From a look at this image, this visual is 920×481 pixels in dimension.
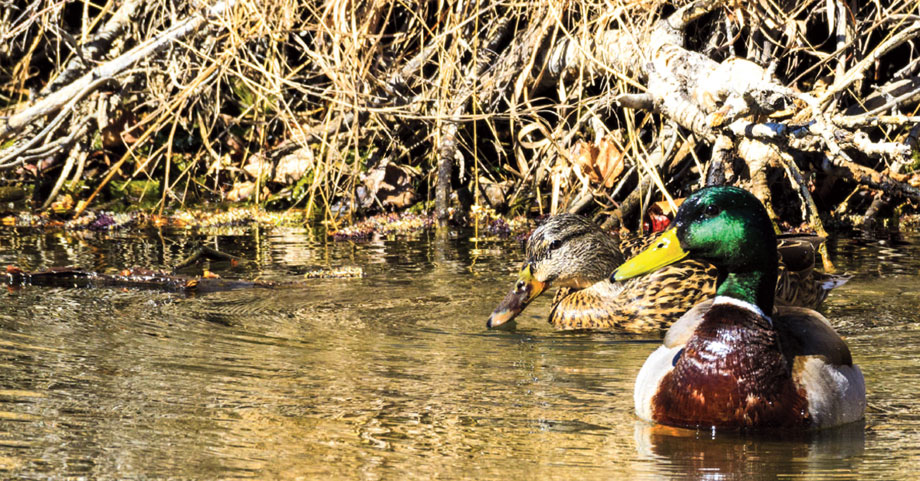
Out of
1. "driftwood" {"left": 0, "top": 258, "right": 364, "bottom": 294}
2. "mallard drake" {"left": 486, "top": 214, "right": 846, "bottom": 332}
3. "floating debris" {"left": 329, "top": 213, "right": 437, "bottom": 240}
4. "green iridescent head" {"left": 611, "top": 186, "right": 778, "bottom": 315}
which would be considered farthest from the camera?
"floating debris" {"left": 329, "top": 213, "right": 437, "bottom": 240}

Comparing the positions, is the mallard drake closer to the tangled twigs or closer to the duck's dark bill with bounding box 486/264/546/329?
the duck's dark bill with bounding box 486/264/546/329

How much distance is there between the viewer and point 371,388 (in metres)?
4.06

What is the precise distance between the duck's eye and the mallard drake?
159 centimetres

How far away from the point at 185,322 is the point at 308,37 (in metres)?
4.46

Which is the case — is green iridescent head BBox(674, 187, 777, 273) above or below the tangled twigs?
below

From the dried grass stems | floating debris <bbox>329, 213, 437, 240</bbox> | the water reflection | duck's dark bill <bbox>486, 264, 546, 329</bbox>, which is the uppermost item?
the dried grass stems

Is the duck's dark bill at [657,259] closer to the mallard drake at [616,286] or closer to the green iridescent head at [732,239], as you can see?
the green iridescent head at [732,239]

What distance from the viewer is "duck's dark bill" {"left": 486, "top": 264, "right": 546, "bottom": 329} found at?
527 centimetres

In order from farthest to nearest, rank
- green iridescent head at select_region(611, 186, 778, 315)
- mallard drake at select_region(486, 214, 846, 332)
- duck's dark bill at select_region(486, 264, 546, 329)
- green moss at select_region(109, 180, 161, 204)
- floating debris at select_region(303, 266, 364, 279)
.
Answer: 1. green moss at select_region(109, 180, 161, 204)
2. floating debris at select_region(303, 266, 364, 279)
3. mallard drake at select_region(486, 214, 846, 332)
4. duck's dark bill at select_region(486, 264, 546, 329)
5. green iridescent head at select_region(611, 186, 778, 315)

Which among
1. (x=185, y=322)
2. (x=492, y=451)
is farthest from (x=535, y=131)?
(x=492, y=451)

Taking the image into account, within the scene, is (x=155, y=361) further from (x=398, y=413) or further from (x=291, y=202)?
(x=291, y=202)

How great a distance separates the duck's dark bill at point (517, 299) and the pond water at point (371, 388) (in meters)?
0.08

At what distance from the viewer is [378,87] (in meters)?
8.11

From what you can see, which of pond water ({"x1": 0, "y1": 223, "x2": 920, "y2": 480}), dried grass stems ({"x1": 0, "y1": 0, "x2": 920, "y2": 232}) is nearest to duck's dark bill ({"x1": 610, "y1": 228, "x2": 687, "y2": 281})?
pond water ({"x1": 0, "y1": 223, "x2": 920, "y2": 480})
